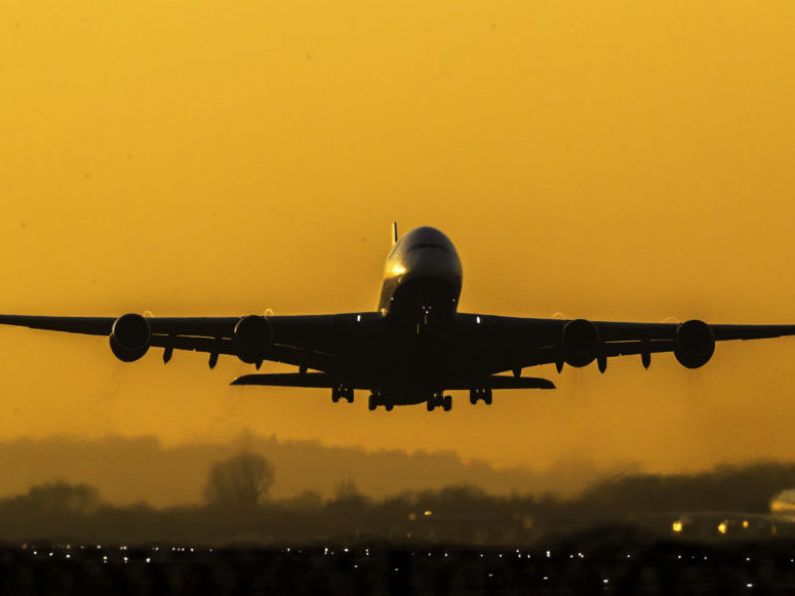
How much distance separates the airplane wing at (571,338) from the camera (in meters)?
55.8

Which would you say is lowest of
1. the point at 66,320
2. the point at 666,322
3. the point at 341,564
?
the point at 341,564

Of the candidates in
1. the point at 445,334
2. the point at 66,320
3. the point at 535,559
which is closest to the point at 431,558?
the point at 535,559

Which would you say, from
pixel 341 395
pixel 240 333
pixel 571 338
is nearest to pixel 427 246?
pixel 571 338

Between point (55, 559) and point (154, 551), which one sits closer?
point (55, 559)

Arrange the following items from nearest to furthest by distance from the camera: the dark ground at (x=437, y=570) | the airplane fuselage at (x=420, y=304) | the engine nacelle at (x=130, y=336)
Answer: the dark ground at (x=437, y=570)
the airplane fuselage at (x=420, y=304)
the engine nacelle at (x=130, y=336)

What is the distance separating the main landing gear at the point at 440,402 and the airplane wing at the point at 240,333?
4434 mm

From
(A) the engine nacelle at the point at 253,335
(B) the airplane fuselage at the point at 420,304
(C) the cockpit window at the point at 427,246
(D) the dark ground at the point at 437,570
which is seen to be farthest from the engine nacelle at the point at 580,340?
(A) the engine nacelle at the point at 253,335

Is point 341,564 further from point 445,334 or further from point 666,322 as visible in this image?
point 666,322

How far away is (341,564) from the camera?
5656cm

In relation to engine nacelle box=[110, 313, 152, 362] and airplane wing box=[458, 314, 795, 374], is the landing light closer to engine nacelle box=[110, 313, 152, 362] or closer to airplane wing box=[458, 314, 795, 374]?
airplane wing box=[458, 314, 795, 374]

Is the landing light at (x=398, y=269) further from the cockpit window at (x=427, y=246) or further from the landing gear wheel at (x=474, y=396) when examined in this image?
the landing gear wheel at (x=474, y=396)

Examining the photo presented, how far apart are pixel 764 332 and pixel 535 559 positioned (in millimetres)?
12875

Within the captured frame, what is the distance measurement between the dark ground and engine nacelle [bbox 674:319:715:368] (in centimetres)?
716

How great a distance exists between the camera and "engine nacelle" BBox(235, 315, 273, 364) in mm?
54344
